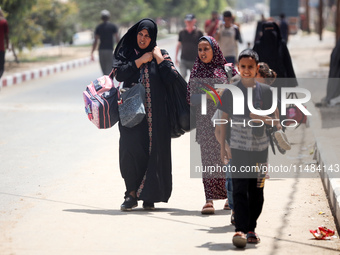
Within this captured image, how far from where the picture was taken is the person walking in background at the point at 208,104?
668cm

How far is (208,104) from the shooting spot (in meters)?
6.72

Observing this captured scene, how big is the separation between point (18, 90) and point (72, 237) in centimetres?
1254

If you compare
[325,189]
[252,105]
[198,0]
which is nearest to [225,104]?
[252,105]

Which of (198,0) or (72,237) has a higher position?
(72,237)

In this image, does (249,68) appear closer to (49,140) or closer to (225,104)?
(225,104)

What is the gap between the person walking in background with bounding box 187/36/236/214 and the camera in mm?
6676

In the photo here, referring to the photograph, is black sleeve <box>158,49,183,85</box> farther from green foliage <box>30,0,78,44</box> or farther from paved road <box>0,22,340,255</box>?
green foliage <box>30,0,78,44</box>

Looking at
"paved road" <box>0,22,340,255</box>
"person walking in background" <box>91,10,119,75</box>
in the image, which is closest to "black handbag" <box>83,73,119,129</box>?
"paved road" <box>0,22,340,255</box>

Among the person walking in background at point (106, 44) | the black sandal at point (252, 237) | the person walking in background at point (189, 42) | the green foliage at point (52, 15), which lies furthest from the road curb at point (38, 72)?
the black sandal at point (252, 237)

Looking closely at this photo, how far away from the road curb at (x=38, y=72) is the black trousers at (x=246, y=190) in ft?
44.9

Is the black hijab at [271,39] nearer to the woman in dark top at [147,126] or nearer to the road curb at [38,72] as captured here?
the woman in dark top at [147,126]

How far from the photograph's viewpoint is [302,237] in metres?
5.89

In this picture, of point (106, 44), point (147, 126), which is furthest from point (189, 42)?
point (147, 126)

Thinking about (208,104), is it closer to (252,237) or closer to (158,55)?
(158,55)
